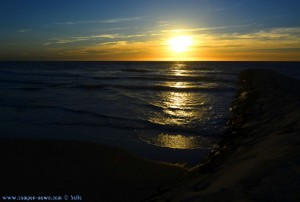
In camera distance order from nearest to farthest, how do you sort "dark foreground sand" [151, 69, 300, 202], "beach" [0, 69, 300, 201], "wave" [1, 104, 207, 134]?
"dark foreground sand" [151, 69, 300, 202], "beach" [0, 69, 300, 201], "wave" [1, 104, 207, 134]

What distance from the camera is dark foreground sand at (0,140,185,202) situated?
570 centimetres

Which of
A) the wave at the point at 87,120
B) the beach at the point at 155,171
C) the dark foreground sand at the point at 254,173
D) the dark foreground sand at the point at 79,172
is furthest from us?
the wave at the point at 87,120

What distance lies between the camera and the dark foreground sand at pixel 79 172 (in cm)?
570

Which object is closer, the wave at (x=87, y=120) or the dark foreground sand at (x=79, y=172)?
the dark foreground sand at (x=79, y=172)

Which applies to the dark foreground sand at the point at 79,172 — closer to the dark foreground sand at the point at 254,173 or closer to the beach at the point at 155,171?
the beach at the point at 155,171

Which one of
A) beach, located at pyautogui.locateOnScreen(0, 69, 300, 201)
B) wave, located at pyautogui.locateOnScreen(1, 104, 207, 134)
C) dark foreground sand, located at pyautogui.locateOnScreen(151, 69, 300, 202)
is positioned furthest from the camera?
wave, located at pyautogui.locateOnScreen(1, 104, 207, 134)

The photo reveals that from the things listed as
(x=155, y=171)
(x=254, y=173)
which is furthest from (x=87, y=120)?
(x=254, y=173)

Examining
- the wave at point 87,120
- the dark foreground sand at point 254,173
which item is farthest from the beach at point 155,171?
the wave at point 87,120

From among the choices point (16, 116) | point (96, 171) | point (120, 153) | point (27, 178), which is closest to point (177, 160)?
point (120, 153)

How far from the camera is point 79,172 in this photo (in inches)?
261

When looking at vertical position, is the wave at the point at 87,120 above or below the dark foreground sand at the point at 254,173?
below

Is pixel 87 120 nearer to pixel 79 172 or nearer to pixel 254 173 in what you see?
pixel 79 172

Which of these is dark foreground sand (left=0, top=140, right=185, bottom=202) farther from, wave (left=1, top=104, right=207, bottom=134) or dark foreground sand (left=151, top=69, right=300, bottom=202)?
wave (left=1, top=104, right=207, bottom=134)

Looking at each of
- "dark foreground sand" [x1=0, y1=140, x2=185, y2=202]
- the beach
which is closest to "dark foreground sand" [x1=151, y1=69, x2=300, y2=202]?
the beach
